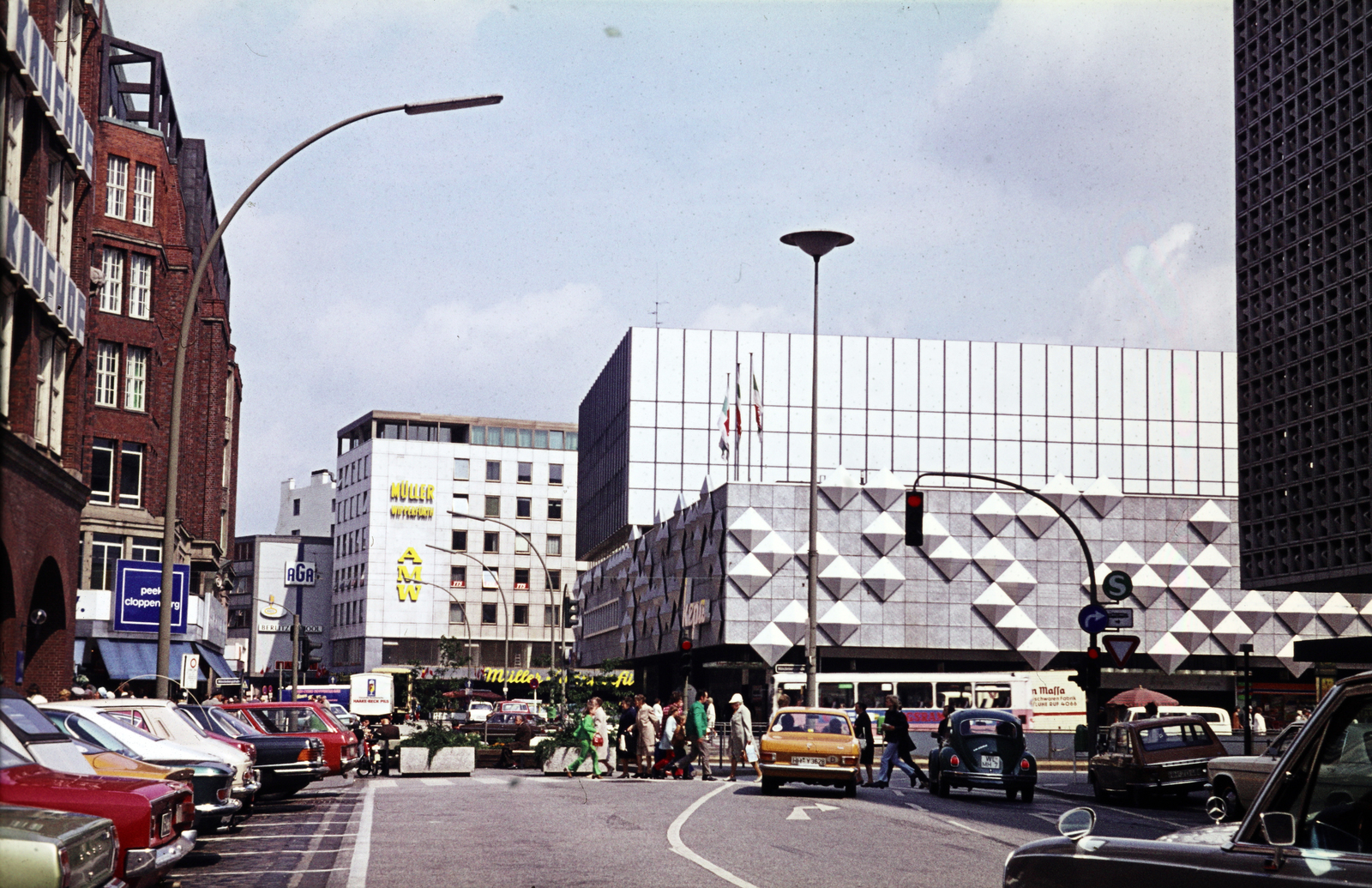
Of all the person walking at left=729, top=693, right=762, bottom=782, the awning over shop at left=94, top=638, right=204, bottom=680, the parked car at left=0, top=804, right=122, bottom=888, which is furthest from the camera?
the awning over shop at left=94, top=638, right=204, bottom=680

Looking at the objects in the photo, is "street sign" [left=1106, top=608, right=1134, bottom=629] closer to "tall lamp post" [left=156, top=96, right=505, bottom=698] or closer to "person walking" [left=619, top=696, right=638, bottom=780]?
"person walking" [left=619, top=696, right=638, bottom=780]

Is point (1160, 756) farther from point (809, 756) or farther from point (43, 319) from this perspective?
point (43, 319)

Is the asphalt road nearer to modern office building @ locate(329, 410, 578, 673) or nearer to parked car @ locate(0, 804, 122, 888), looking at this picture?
parked car @ locate(0, 804, 122, 888)

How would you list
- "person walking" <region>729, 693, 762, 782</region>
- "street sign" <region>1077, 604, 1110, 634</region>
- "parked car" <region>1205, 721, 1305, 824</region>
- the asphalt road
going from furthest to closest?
"person walking" <region>729, 693, 762, 782</region>
"street sign" <region>1077, 604, 1110, 634</region>
"parked car" <region>1205, 721, 1305, 824</region>
the asphalt road

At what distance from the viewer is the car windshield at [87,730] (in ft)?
46.4

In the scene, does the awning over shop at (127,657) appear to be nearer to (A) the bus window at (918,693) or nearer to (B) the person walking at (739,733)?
(B) the person walking at (739,733)

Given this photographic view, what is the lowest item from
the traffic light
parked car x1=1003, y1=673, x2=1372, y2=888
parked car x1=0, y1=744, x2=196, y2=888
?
parked car x1=0, y1=744, x2=196, y2=888

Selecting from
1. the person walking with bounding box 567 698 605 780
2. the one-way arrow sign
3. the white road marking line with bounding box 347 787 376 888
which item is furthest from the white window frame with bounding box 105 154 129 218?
the one-way arrow sign

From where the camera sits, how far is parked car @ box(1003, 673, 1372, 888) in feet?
15.1

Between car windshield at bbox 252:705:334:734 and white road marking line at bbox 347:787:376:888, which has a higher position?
car windshield at bbox 252:705:334:734

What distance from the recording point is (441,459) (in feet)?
463

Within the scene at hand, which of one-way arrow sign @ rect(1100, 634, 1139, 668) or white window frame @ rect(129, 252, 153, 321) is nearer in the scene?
one-way arrow sign @ rect(1100, 634, 1139, 668)

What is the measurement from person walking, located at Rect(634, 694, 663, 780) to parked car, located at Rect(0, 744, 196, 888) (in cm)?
2228

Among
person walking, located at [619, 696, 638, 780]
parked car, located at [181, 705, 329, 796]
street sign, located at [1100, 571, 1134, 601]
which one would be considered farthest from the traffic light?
parked car, located at [181, 705, 329, 796]
